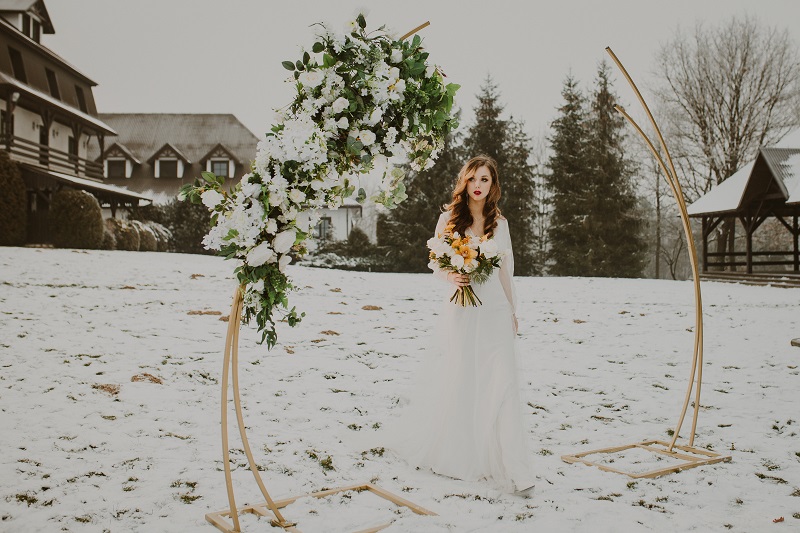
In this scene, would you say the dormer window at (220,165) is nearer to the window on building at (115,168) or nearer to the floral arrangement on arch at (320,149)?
the window on building at (115,168)

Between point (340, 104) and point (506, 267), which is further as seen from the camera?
point (506, 267)

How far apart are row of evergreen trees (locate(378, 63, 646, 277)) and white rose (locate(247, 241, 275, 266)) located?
27.9 meters

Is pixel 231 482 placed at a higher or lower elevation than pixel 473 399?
lower

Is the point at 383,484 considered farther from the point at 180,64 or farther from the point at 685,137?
the point at 180,64

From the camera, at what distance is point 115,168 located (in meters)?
39.7

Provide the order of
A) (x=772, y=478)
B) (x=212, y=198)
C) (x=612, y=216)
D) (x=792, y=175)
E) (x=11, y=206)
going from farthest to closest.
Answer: (x=612, y=216), (x=792, y=175), (x=11, y=206), (x=772, y=478), (x=212, y=198)

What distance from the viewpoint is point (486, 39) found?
107 feet

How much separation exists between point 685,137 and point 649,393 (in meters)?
27.6

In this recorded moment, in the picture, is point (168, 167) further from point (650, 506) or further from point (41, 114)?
point (650, 506)

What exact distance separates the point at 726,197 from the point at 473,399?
22.9 metres

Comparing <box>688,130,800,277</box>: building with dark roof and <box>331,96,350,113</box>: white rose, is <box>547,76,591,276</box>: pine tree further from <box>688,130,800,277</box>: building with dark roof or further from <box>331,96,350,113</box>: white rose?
<box>331,96,350,113</box>: white rose

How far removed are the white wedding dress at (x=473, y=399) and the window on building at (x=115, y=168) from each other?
38634 mm

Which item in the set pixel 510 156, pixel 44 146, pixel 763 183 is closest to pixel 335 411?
pixel 763 183

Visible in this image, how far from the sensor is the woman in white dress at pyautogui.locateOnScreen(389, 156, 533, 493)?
4684 mm
